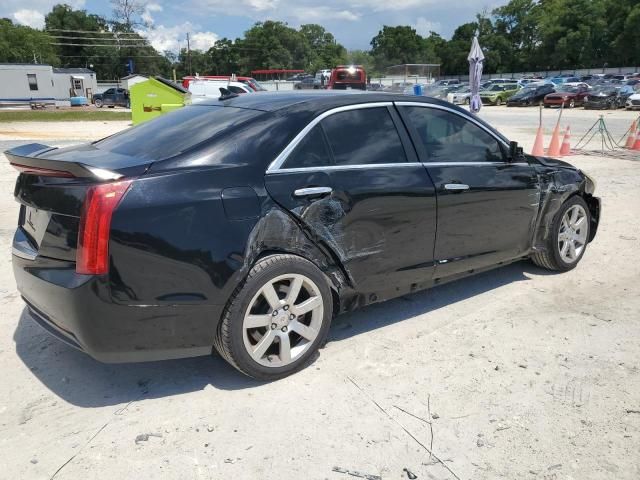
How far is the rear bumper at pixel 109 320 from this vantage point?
2686 millimetres

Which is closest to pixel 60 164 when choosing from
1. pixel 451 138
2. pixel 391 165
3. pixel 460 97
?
pixel 391 165

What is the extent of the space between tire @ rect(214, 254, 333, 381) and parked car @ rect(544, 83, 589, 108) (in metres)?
37.2

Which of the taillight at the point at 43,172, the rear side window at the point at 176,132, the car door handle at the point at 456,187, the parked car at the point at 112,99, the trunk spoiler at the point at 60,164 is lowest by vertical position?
the parked car at the point at 112,99

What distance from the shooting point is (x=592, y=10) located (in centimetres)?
7894

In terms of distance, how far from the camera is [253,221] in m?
2.99

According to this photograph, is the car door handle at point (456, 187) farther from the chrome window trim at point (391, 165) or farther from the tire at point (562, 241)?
the tire at point (562, 241)

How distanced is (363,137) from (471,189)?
991 mm

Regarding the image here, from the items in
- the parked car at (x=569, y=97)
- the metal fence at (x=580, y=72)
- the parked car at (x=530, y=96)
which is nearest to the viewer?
the parked car at (x=569, y=97)

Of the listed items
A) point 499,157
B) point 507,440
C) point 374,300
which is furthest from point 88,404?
point 499,157

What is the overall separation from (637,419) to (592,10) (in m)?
92.0

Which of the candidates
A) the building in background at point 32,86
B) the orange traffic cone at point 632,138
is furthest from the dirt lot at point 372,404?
the building in background at point 32,86

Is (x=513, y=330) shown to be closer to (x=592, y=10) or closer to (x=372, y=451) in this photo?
(x=372, y=451)

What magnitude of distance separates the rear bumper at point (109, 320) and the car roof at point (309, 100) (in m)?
1.43

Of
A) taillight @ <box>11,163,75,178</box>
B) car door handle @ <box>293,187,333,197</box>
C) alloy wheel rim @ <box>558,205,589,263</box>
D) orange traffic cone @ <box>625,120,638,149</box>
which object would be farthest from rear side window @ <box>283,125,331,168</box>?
orange traffic cone @ <box>625,120,638,149</box>
